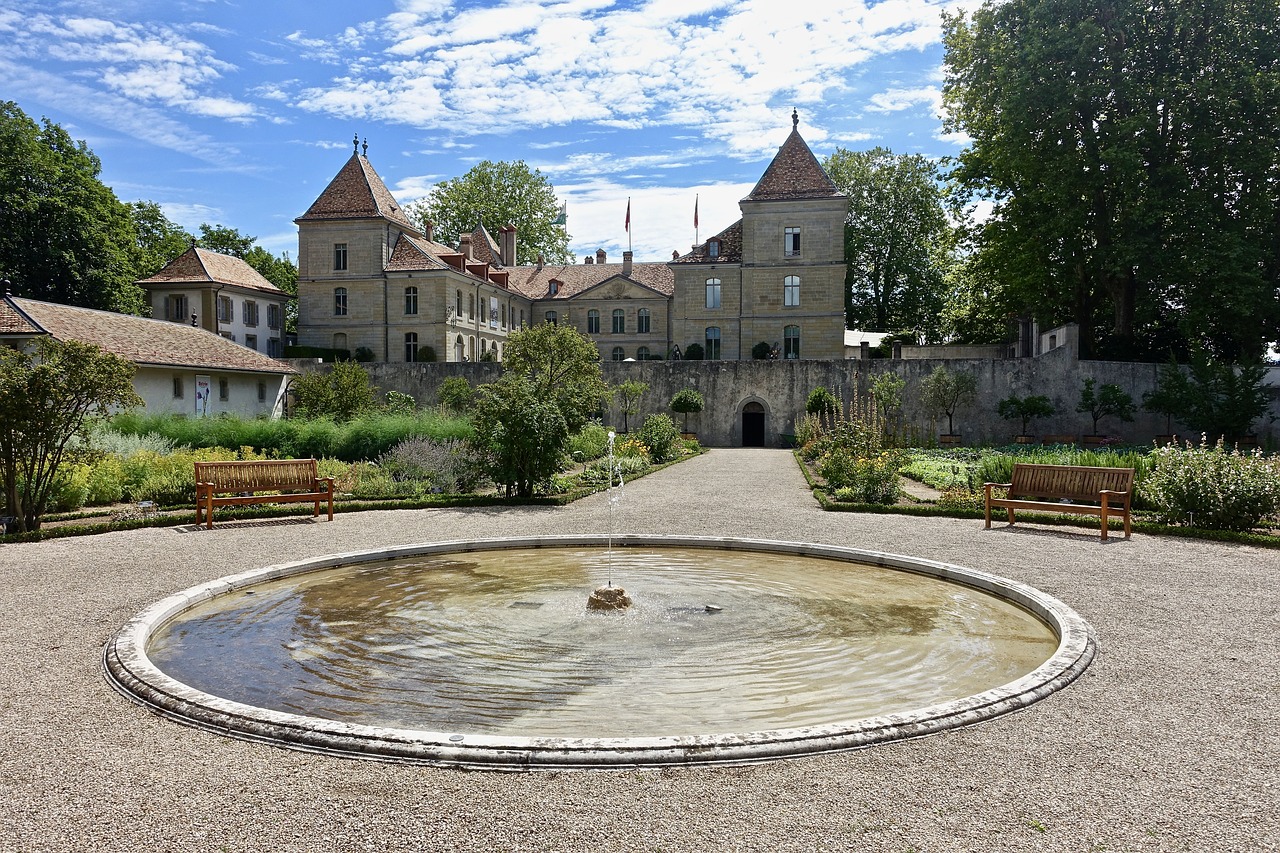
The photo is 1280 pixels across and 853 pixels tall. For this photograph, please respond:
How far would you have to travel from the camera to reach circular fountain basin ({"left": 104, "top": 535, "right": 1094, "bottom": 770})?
15.6ft

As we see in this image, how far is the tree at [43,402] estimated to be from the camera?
11.8 metres

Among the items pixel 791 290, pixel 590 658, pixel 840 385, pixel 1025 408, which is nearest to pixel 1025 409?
pixel 1025 408

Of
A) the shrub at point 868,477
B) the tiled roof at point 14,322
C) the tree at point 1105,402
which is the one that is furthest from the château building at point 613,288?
the shrub at point 868,477

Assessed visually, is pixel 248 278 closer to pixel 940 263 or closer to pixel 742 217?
pixel 742 217

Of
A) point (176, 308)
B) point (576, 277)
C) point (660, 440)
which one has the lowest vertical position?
point (660, 440)

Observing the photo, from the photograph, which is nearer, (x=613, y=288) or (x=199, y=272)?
(x=199, y=272)

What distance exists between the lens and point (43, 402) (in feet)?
39.2

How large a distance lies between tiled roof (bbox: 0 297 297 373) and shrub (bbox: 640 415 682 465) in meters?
15.6

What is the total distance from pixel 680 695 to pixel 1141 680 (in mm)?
3218

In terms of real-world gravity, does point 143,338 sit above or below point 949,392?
above

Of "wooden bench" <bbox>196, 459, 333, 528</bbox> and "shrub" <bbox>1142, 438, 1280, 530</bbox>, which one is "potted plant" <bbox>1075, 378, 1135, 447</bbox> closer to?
"shrub" <bbox>1142, 438, 1280, 530</bbox>

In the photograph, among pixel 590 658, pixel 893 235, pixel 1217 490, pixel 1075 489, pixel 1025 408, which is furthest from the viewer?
pixel 893 235

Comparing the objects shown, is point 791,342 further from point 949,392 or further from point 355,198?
point 355,198

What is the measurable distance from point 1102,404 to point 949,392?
17.5ft
